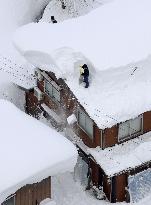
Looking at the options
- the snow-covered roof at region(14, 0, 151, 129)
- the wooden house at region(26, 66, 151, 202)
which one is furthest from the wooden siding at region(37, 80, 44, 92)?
the snow-covered roof at region(14, 0, 151, 129)

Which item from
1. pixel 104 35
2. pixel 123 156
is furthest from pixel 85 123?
pixel 104 35

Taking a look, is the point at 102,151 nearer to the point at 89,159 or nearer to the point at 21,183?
the point at 89,159

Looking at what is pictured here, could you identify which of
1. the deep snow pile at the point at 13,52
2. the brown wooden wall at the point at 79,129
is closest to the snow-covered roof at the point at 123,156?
the brown wooden wall at the point at 79,129

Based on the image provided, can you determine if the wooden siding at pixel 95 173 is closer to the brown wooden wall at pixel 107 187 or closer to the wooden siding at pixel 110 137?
the brown wooden wall at pixel 107 187

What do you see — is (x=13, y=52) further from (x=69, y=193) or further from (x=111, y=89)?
(x=69, y=193)

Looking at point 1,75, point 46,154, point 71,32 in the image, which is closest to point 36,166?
point 46,154
